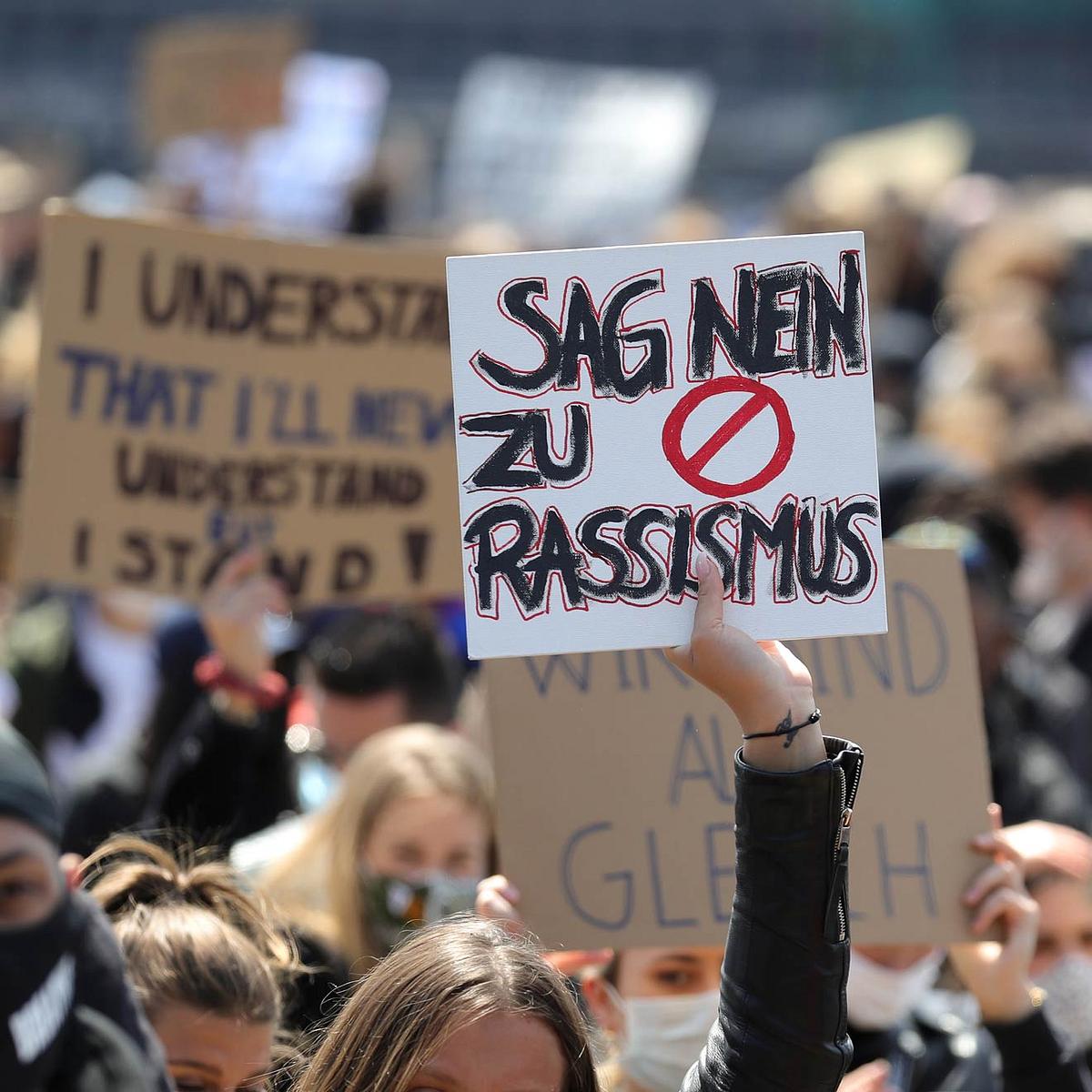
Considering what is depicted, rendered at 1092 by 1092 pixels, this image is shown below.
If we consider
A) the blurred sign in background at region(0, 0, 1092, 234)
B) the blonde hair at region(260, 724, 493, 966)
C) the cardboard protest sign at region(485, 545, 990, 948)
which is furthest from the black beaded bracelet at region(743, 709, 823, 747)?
the blurred sign in background at region(0, 0, 1092, 234)

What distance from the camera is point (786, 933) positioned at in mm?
1958

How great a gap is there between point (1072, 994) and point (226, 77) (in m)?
6.72

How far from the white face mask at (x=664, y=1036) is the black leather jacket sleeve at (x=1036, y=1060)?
19.7 inches

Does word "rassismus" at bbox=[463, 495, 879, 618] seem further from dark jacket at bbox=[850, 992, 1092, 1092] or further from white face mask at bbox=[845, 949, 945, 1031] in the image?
white face mask at bbox=[845, 949, 945, 1031]

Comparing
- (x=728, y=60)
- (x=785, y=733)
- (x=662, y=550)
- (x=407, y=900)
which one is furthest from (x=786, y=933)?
(x=728, y=60)

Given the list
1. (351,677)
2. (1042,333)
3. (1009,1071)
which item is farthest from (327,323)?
(1042,333)

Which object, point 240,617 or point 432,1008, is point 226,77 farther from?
point 432,1008

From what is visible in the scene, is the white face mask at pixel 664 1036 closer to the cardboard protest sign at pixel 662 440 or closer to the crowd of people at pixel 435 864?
the crowd of people at pixel 435 864

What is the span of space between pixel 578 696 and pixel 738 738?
26 cm

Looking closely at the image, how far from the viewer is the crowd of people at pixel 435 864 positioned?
203cm

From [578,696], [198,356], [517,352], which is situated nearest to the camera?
[517,352]

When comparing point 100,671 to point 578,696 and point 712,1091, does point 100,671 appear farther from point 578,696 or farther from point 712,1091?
point 712,1091

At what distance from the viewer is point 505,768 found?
2920 millimetres

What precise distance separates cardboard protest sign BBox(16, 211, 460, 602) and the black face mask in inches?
77.1
